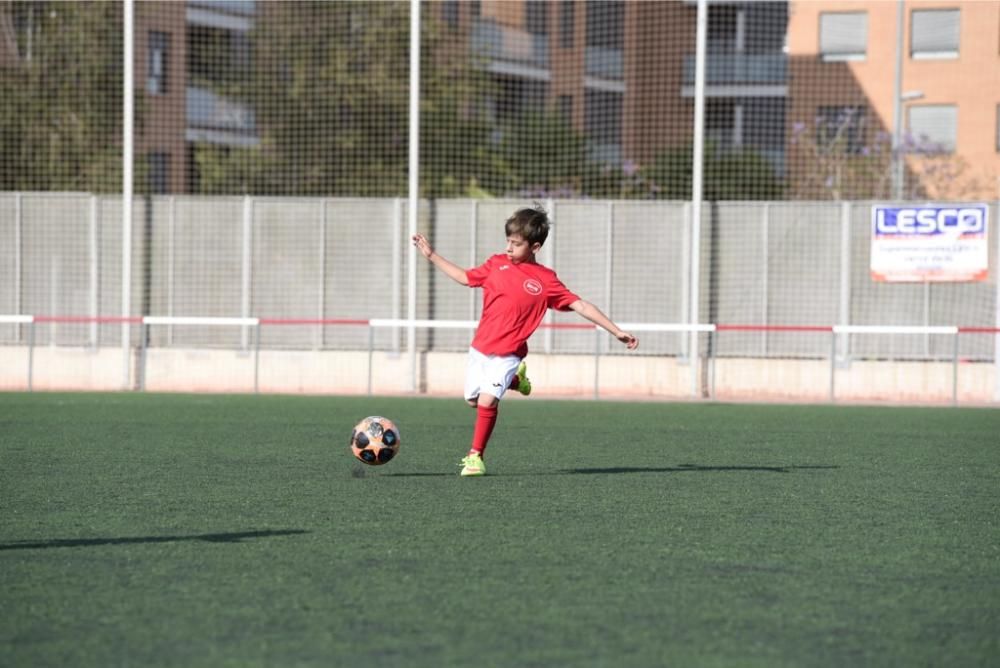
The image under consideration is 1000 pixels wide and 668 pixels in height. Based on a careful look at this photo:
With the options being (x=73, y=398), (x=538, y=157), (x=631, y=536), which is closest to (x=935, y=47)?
(x=538, y=157)

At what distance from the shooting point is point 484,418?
10.2 metres

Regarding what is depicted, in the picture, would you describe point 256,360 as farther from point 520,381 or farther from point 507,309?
point 507,309

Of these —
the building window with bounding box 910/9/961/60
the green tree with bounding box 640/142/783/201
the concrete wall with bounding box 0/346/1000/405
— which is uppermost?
the building window with bounding box 910/9/961/60

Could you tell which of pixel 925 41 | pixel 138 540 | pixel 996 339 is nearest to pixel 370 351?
pixel 996 339

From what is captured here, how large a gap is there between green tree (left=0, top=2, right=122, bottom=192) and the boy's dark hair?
15.9m

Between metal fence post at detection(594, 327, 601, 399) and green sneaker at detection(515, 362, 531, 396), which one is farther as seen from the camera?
metal fence post at detection(594, 327, 601, 399)

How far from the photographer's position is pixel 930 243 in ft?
69.9

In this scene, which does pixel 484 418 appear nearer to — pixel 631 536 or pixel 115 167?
pixel 631 536

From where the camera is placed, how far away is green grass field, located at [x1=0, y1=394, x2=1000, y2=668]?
5.11 meters

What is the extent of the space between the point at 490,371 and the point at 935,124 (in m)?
34.8

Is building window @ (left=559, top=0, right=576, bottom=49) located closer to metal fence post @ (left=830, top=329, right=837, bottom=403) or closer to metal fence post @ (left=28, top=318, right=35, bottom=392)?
metal fence post @ (left=830, top=329, right=837, bottom=403)

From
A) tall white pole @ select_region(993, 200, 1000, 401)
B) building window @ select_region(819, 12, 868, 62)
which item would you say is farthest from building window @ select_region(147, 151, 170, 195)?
tall white pole @ select_region(993, 200, 1000, 401)

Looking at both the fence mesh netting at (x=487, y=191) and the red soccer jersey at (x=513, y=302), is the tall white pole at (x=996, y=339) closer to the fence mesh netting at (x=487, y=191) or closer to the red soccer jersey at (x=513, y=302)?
the fence mesh netting at (x=487, y=191)

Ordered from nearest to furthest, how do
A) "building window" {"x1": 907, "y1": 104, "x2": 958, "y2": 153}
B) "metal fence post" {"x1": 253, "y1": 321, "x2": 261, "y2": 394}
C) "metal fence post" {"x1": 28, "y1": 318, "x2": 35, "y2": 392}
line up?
1. "metal fence post" {"x1": 253, "y1": 321, "x2": 261, "y2": 394}
2. "metal fence post" {"x1": 28, "y1": 318, "x2": 35, "y2": 392}
3. "building window" {"x1": 907, "y1": 104, "x2": 958, "y2": 153}
